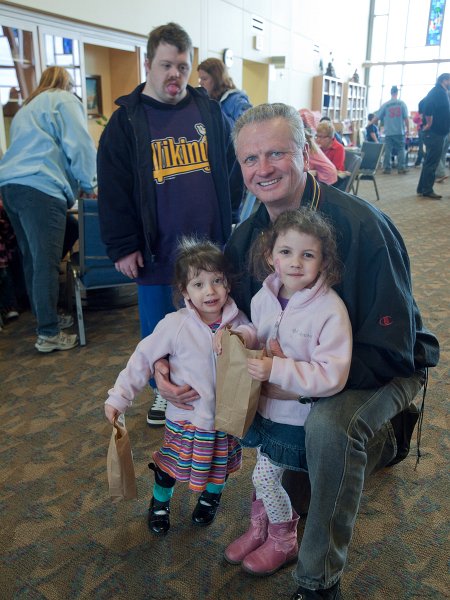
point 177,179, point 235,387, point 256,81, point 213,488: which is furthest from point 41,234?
point 256,81

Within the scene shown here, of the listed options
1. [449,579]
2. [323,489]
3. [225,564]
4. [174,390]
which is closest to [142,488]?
[225,564]

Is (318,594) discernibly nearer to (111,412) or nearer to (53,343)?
(111,412)

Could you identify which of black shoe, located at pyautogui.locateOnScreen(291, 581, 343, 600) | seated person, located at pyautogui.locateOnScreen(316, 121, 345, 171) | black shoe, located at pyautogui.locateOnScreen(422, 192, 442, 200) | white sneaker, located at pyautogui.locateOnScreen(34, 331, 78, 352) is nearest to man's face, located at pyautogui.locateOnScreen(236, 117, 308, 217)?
black shoe, located at pyautogui.locateOnScreen(291, 581, 343, 600)

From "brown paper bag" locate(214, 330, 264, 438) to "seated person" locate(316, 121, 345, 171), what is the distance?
438 cm

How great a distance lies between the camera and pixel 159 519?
5.41ft

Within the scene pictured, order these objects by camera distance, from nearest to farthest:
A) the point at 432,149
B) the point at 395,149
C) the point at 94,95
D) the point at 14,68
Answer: the point at 14,68 < the point at 94,95 < the point at 432,149 < the point at 395,149

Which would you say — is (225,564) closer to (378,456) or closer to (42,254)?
(378,456)

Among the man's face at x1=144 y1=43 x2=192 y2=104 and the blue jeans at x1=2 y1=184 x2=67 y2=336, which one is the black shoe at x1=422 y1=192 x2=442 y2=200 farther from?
the man's face at x1=144 y1=43 x2=192 y2=104

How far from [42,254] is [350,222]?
2.07 metres

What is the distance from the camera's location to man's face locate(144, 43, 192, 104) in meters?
1.86

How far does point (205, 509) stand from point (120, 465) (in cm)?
41

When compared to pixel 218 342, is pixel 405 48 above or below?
above

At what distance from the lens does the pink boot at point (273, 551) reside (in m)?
1.48

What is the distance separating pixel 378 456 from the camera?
1.40m
